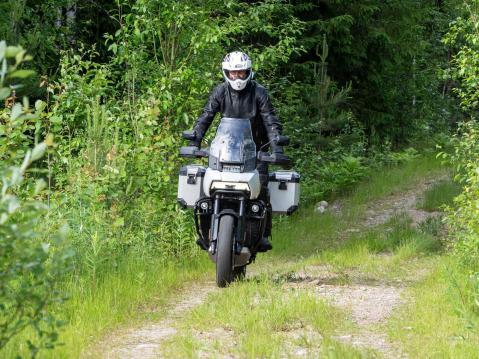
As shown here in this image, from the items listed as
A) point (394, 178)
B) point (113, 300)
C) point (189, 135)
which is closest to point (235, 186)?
point (189, 135)

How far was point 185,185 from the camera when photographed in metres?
9.20

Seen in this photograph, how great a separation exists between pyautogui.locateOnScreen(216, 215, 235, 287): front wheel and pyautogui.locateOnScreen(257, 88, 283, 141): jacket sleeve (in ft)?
3.58

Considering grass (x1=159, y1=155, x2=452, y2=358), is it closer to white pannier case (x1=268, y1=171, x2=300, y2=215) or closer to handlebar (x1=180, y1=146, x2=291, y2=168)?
white pannier case (x1=268, y1=171, x2=300, y2=215)

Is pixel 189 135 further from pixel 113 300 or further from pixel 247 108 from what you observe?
pixel 113 300

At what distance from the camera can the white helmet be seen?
8.98 metres

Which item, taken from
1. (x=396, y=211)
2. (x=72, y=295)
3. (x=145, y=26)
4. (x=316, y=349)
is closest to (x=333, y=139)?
(x=396, y=211)

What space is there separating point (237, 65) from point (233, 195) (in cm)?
127

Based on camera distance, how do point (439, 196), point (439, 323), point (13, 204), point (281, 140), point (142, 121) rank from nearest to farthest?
1. point (13, 204)
2. point (439, 323)
3. point (281, 140)
4. point (142, 121)
5. point (439, 196)

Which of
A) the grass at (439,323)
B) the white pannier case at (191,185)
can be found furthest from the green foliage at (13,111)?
the grass at (439,323)

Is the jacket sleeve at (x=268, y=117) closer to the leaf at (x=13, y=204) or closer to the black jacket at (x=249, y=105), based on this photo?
the black jacket at (x=249, y=105)

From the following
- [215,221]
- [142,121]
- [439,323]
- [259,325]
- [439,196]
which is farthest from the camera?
[439,196]

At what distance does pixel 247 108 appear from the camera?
930 cm

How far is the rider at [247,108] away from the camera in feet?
30.0

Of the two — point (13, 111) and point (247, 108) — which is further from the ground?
point (13, 111)
